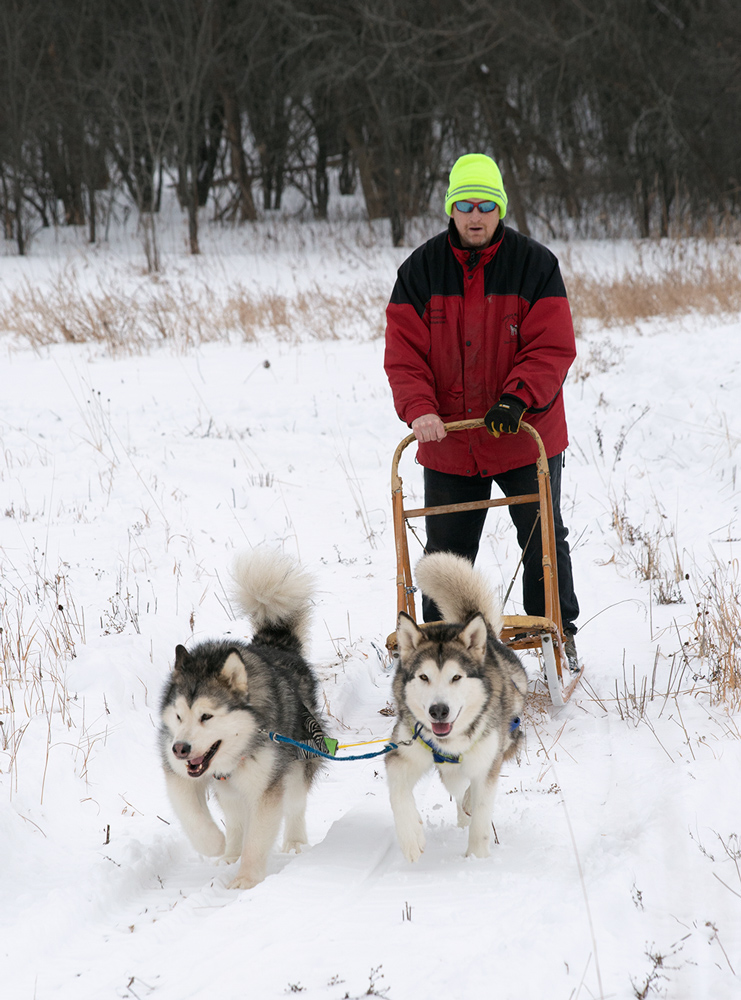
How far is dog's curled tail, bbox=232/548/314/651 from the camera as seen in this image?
3.49 meters

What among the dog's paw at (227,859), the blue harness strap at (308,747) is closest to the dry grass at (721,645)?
the blue harness strap at (308,747)

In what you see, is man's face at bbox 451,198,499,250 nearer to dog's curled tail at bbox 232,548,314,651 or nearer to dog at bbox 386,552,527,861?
dog's curled tail at bbox 232,548,314,651

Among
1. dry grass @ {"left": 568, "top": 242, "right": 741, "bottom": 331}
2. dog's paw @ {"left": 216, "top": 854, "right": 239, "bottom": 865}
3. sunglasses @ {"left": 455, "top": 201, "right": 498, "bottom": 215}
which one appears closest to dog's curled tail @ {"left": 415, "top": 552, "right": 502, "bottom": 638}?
dog's paw @ {"left": 216, "top": 854, "right": 239, "bottom": 865}

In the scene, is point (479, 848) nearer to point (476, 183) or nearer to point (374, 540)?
point (476, 183)

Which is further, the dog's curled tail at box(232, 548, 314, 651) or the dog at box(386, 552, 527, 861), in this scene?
the dog's curled tail at box(232, 548, 314, 651)

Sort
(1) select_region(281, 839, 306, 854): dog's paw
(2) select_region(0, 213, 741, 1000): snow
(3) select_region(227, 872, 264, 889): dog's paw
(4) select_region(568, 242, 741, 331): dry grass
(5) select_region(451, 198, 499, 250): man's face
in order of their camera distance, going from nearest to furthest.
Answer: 1. (2) select_region(0, 213, 741, 1000): snow
2. (3) select_region(227, 872, 264, 889): dog's paw
3. (1) select_region(281, 839, 306, 854): dog's paw
4. (5) select_region(451, 198, 499, 250): man's face
5. (4) select_region(568, 242, 741, 331): dry grass

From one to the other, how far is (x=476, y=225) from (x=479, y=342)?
492 millimetres

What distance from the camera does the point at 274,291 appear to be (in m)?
13.5

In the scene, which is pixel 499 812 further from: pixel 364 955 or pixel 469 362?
pixel 469 362

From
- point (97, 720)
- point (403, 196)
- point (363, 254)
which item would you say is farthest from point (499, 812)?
point (403, 196)

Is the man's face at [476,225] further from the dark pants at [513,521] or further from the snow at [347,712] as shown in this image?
the snow at [347,712]

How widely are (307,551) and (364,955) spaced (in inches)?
163

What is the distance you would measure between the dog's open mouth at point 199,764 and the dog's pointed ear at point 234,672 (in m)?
0.20

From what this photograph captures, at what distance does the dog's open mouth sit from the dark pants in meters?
1.62
